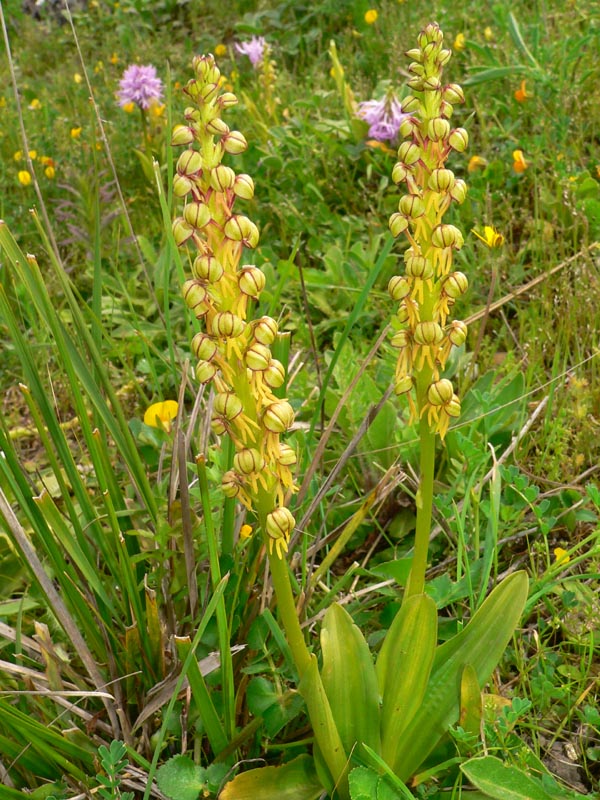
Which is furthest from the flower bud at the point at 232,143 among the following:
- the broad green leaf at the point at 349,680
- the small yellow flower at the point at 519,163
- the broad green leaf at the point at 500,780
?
the small yellow flower at the point at 519,163

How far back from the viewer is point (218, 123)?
0.87 meters

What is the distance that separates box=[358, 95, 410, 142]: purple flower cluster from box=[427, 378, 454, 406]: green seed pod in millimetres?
2305

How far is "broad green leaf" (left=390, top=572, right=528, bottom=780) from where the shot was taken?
51.3 inches

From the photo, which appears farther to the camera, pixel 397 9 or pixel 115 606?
pixel 397 9

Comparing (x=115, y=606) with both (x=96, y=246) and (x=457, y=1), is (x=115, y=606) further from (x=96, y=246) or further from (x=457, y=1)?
(x=457, y=1)

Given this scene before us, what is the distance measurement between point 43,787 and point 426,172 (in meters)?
1.21

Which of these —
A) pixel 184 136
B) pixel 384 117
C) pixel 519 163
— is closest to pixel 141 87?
pixel 384 117

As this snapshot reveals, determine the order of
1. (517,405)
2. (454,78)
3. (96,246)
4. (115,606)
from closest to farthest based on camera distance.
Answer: (96,246) → (115,606) → (517,405) → (454,78)

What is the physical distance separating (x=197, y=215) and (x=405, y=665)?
0.78m

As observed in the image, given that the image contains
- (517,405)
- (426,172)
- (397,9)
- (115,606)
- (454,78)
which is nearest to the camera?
(426,172)

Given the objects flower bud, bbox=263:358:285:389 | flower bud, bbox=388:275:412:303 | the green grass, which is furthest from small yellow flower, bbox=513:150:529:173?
flower bud, bbox=263:358:285:389

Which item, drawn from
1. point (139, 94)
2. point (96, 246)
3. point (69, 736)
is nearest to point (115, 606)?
point (69, 736)

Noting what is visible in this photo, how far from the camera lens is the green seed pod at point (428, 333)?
1131 millimetres

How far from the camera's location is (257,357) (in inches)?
37.6
